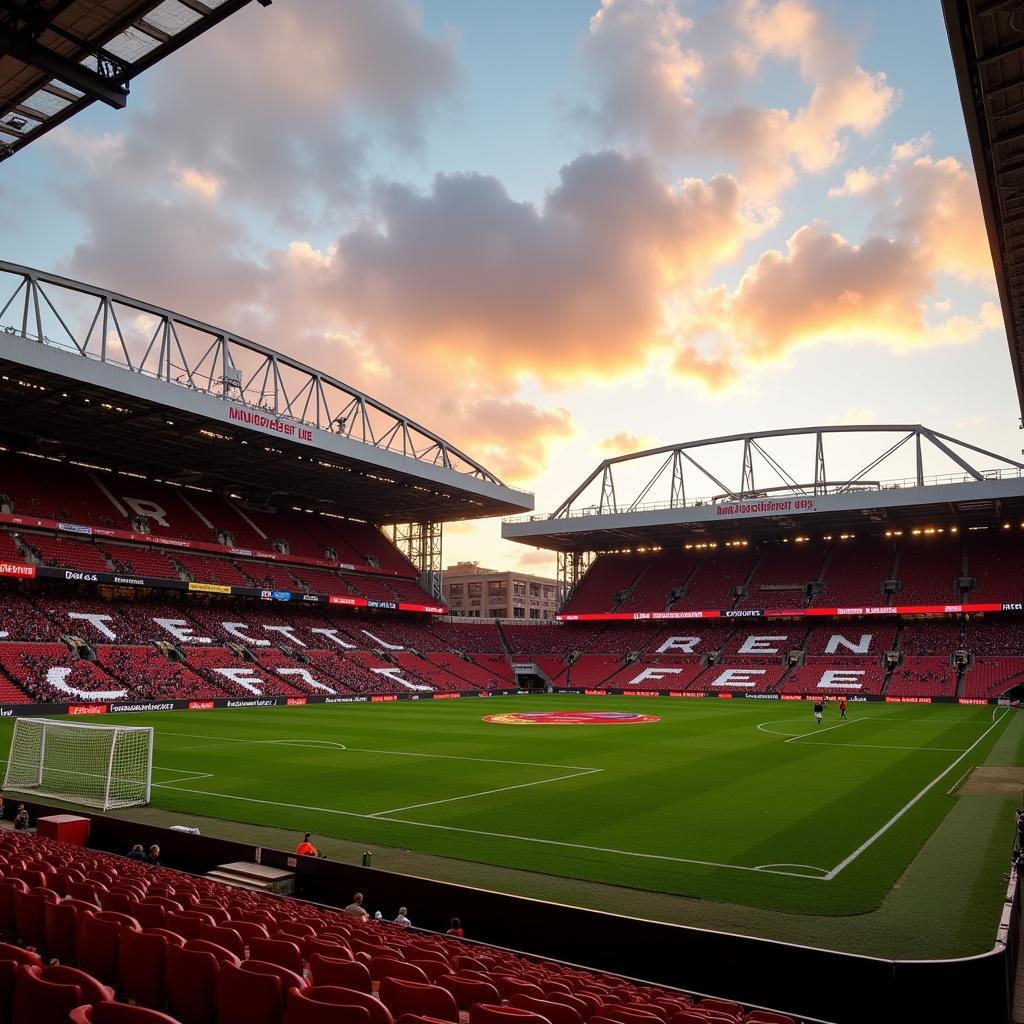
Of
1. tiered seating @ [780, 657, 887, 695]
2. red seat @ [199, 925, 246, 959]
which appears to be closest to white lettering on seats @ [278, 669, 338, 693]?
tiered seating @ [780, 657, 887, 695]

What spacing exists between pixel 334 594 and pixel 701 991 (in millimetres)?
67338

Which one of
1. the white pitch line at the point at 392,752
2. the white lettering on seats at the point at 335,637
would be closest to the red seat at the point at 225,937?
the white pitch line at the point at 392,752

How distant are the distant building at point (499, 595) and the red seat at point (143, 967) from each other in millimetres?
143985

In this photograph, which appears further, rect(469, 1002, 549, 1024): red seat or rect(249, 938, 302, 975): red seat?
rect(249, 938, 302, 975): red seat

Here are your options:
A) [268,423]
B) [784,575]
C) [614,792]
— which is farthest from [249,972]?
[784,575]

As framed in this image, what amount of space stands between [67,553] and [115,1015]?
60.9 m

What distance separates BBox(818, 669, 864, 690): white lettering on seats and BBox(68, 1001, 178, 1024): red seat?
222 feet

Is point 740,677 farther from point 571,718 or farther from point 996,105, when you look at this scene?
point 996,105

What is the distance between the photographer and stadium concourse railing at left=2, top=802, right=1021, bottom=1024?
Result: 911 centimetres

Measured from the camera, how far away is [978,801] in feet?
76.0

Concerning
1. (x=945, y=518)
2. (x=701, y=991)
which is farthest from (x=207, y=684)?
(x=945, y=518)

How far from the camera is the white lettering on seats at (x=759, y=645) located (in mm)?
74688

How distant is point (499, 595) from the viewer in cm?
15450

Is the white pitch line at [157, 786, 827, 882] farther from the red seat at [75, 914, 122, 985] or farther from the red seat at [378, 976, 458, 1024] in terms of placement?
the red seat at [75, 914, 122, 985]
